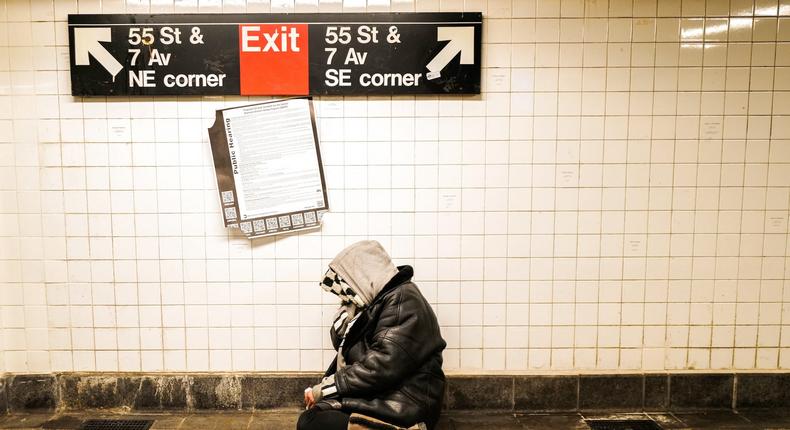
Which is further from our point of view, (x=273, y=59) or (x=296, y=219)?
(x=296, y=219)

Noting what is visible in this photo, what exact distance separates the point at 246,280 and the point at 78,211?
1341 mm

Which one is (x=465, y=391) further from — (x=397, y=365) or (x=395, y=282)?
(x=395, y=282)

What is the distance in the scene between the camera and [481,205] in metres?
4.00

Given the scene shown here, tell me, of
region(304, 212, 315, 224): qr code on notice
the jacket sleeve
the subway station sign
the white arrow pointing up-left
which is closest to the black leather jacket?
the jacket sleeve

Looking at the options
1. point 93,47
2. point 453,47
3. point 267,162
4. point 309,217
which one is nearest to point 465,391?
point 309,217

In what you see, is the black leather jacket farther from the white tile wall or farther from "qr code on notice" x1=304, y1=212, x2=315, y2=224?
"qr code on notice" x1=304, y1=212, x2=315, y2=224

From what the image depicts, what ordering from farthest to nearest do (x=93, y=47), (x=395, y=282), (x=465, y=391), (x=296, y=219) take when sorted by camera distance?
(x=465, y=391) → (x=296, y=219) → (x=93, y=47) → (x=395, y=282)

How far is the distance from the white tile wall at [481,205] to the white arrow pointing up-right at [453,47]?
6.8 inches

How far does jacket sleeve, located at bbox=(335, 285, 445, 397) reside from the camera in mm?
2963

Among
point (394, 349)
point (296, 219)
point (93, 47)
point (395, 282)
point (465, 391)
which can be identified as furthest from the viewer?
point (465, 391)

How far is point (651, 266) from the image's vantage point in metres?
4.06

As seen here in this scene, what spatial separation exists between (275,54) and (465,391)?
2.87 meters

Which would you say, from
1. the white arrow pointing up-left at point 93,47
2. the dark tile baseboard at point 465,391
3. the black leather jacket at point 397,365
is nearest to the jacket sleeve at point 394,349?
the black leather jacket at point 397,365

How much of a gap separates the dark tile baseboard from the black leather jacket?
105 centimetres
